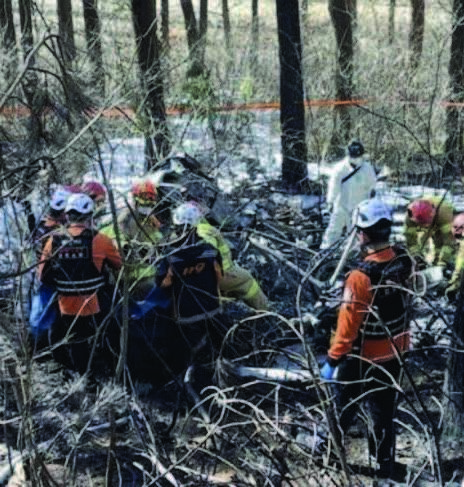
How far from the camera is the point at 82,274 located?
20.0ft

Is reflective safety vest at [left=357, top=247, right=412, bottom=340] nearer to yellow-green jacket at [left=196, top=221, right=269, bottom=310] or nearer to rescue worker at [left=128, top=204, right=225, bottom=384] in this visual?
rescue worker at [left=128, top=204, right=225, bottom=384]

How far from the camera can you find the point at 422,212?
25.1 ft

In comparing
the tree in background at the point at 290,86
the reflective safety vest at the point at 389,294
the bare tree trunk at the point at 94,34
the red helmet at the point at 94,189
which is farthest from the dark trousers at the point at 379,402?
the tree in background at the point at 290,86

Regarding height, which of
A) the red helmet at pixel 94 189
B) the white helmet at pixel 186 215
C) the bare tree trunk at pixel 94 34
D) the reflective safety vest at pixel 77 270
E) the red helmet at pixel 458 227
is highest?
the bare tree trunk at pixel 94 34

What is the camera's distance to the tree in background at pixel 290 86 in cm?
1266

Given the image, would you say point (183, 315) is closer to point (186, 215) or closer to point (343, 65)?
point (186, 215)

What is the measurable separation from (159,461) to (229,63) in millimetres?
13007

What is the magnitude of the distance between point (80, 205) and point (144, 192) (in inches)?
35.8

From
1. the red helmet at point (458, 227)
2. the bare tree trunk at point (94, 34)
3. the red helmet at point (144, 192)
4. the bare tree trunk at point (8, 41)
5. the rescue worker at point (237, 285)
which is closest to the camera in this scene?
the rescue worker at point (237, 285)

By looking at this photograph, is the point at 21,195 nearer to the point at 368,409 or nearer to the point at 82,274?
the point at 82,274

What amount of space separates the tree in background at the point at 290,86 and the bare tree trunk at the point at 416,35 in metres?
2.29

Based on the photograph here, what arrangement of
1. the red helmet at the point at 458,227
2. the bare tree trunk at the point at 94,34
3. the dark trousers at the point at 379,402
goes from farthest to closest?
the bare tree trunk at the point at 94,34 → the red helmet at the point at 458,227 → the dark trousers at the point at 379,402

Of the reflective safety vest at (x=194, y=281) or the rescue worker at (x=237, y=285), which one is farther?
the rescue worker at (x=237, y=285)

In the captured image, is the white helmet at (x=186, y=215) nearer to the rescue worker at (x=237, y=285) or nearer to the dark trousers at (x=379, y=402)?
the rescue worker at (x=237, y=285)
